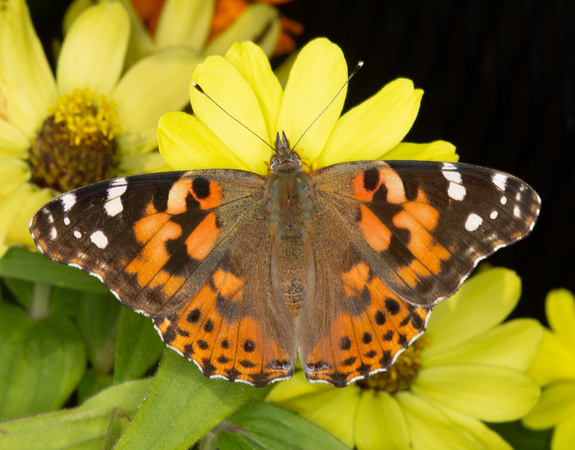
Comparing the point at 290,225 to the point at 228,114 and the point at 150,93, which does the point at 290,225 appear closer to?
the point at 228,114

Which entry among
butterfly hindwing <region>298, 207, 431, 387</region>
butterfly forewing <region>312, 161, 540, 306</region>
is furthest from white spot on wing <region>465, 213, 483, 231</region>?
butterfly hindwing <region>298, 207, 431, 387</region>

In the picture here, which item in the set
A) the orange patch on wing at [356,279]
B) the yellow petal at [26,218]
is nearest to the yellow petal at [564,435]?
the orange patch on wing at [356,279]

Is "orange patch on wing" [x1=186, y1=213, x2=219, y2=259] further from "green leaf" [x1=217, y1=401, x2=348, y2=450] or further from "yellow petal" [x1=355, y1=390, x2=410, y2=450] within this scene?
"yellow petal" [x1=355, y1=390, x2=410, y2=450]

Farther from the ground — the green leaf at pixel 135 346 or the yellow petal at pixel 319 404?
the green leaf at pixel 135 346

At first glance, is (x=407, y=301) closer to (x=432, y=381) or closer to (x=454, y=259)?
(x=454, y=259)

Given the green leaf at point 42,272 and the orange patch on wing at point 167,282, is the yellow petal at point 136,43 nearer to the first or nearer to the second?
the green leaf at point 42,272

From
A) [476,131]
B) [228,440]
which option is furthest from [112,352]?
[476,131]

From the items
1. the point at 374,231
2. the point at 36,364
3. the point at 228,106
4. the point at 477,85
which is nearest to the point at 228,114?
the point at 228,106
